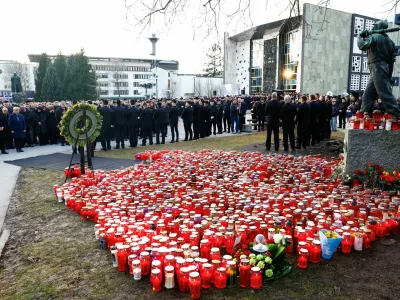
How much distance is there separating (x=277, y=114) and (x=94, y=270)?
9947 mm

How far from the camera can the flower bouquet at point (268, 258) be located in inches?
164

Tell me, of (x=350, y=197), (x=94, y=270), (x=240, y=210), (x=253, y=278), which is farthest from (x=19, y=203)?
(x=350, y=197)

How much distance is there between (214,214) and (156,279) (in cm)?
223

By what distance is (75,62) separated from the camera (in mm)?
47156

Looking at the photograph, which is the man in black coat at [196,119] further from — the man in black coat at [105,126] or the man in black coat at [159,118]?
the man in black coat at [105,126]

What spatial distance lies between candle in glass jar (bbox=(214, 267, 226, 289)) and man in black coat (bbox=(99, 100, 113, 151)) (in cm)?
1168

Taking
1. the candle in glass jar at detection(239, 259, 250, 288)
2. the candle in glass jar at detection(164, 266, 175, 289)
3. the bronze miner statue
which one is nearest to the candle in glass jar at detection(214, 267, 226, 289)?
the candle in glass jar at detection(239, 259, 250, 288)

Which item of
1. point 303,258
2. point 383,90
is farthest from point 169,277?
point 383,90

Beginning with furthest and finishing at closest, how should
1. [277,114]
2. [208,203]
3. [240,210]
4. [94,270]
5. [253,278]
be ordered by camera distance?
[277,114] < [208,203] < [240,210] < [94,270] < [253,278]

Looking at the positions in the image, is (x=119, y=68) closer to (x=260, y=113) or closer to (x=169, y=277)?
(x=260, y=113)

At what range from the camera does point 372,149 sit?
7.79 metres

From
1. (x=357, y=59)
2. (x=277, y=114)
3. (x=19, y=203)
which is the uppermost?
(x=357, y=59)

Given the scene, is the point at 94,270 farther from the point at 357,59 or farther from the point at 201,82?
the point at 201,82

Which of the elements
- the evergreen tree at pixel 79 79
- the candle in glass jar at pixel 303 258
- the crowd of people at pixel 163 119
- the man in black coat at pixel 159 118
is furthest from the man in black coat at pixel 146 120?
the evergreen tree at pixel 79 79
